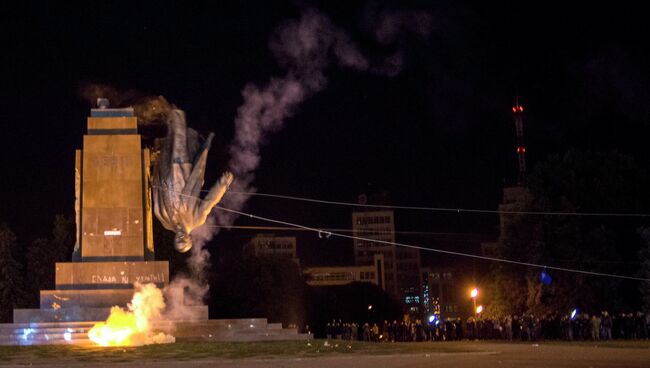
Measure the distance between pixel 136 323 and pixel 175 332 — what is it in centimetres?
113

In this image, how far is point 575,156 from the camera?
45688mm

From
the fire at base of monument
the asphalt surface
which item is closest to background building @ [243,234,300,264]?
the fire at base of monument

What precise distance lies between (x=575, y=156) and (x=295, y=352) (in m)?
31.0

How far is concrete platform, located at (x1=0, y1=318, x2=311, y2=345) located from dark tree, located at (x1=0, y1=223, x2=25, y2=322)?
2829cm

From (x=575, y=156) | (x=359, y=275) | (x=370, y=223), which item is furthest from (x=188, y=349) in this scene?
(x=370, y=223)

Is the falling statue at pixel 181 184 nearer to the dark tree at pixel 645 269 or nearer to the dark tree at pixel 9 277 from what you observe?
the dark tree at pixel 645 269

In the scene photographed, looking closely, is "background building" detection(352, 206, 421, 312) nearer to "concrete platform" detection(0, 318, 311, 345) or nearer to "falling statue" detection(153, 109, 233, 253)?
"falling statue" detection(153, 109, 233, 253)

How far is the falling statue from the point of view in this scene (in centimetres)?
2725

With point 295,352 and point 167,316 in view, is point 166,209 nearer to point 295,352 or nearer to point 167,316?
point 167,316

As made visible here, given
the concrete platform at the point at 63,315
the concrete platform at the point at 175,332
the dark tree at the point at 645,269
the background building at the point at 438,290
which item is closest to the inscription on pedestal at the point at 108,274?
the concrete platform at the point at 63,315

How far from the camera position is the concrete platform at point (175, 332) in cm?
2206

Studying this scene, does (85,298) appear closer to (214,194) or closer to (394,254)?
(214,194)

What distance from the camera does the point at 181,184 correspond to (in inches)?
1074

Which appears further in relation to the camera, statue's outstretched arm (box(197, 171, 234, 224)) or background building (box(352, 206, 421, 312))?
background building (box(352, 206, 421, 312))
